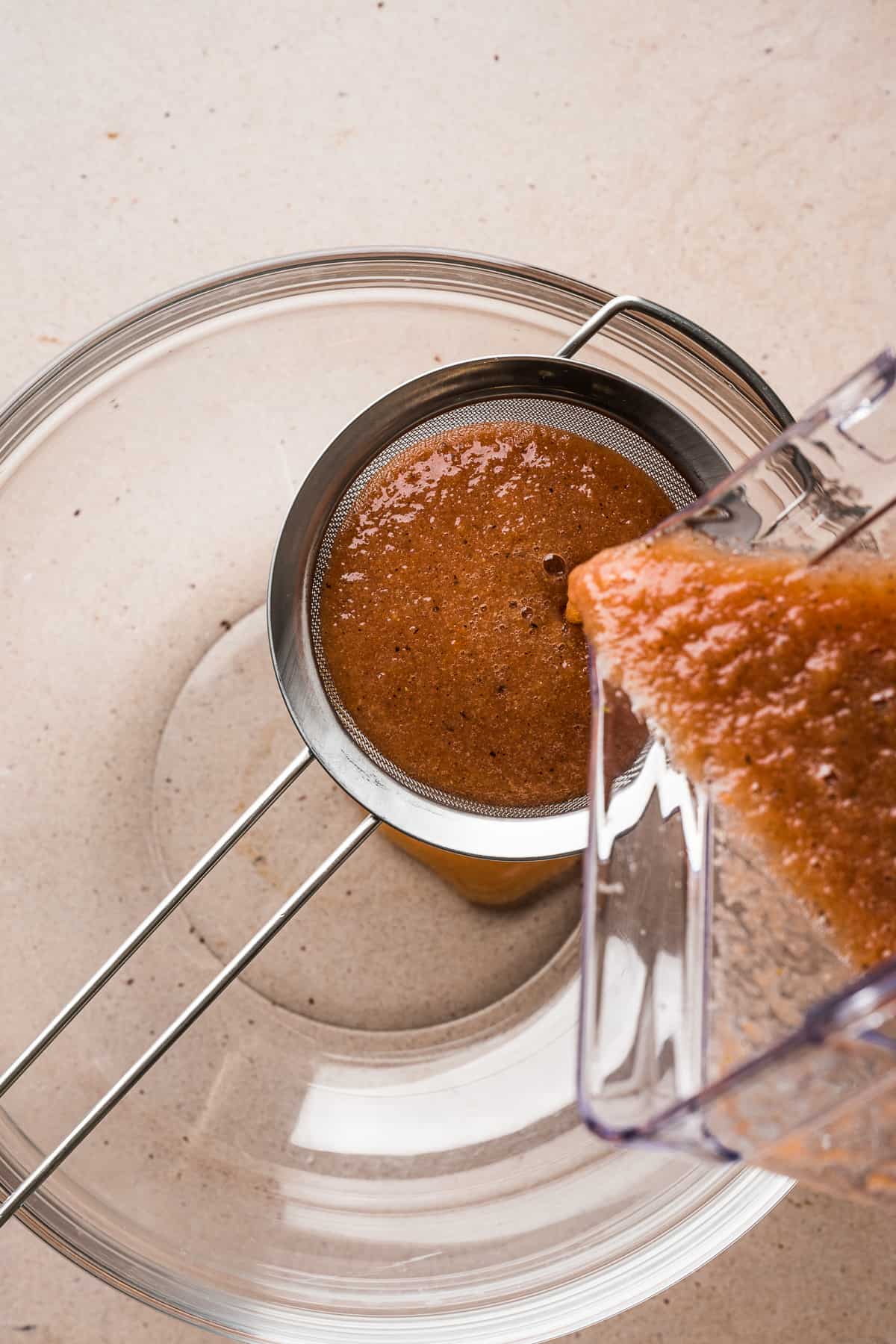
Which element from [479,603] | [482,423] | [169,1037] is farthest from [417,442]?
[169,1037]

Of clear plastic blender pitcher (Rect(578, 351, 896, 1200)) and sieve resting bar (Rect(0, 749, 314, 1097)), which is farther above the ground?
sieve resting bar (Rect(0, 749, 314, 1097))

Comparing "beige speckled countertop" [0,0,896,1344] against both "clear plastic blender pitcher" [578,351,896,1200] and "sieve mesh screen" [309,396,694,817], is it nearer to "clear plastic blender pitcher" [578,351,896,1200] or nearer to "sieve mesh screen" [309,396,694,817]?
"sieve mesh screen" [309,396,694,817]

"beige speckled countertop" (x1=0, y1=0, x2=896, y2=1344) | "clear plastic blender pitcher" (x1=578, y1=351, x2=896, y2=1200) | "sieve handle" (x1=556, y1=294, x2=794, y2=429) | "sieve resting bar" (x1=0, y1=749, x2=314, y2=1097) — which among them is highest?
"beige speckled countertop" (x1=0, y1=0, x2=896, y2=1344)

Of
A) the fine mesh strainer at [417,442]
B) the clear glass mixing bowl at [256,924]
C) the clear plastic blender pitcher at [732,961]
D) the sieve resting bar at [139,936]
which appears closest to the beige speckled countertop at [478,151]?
the clear glass mixing bowl at [256,924]

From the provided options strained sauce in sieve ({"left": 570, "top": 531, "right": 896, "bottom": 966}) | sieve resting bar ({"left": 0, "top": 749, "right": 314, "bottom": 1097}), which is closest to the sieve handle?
strained sauce in sieve ({"left": 570, "top": 531, "right": 896, "bottom": 966})

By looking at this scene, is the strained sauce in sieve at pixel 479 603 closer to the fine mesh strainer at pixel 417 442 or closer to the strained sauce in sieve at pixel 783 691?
the fine mesh strainer at pixel 417 442

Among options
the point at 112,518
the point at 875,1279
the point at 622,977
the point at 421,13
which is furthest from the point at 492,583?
the point at 875,1279
